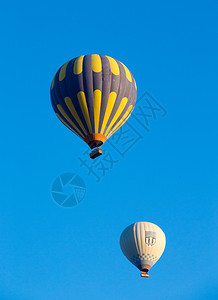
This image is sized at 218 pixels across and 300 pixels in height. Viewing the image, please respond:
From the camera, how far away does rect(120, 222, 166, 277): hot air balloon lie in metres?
41.6

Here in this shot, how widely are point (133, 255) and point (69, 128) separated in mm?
12077

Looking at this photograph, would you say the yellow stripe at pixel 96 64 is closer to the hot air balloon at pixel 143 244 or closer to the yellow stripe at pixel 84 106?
the yellow stripe at pixel 84 106

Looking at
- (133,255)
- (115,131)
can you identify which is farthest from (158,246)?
(115,131)

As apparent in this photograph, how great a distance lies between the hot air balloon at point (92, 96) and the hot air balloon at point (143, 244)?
37.3 ft

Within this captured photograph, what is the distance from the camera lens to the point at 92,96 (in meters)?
32.0

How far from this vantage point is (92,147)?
3241 cm

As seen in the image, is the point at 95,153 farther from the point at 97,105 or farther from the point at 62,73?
the point at 62,73

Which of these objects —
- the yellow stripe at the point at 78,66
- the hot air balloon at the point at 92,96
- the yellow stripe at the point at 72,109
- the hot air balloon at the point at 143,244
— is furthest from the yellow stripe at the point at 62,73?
the hot air balloon at the point at 143,244

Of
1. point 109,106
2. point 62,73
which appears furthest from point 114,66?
point 62,73

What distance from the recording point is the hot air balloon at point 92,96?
105 ft

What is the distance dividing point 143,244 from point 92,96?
1379 cm

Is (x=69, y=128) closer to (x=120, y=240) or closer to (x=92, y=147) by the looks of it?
(x=92, y=147)

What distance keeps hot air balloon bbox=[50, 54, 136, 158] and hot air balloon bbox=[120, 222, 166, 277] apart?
11371mm

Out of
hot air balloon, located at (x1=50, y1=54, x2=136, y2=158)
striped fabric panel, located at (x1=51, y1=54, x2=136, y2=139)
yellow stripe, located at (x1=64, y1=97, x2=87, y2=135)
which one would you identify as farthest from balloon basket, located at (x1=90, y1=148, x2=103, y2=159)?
yellow stripe, located at (x1=64, y1=97, x2=87, y2=135)
